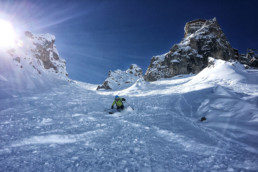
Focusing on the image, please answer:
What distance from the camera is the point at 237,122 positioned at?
5.05m

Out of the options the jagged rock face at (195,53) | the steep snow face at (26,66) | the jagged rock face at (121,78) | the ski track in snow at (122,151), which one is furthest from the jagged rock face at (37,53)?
the jagged rock face at (195,53)

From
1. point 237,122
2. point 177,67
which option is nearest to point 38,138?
point 237,122

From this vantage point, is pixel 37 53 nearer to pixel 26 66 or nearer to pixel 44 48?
pixel 44 48

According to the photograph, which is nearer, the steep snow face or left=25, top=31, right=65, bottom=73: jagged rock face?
the steep snow face

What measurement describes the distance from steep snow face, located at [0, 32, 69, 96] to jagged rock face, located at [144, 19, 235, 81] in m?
42.9

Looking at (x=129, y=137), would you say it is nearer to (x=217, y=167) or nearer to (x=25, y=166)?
(x=217, y=167)

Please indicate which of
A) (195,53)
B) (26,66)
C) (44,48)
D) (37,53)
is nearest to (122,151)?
(26,66)

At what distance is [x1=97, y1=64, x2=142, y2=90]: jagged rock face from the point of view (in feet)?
311

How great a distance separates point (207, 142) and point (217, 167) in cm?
130

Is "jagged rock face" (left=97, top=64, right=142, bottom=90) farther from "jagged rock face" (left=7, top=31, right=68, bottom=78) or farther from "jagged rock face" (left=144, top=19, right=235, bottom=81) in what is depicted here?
"jagged rock face" (left=7, top=31, right=68, bottom=78)

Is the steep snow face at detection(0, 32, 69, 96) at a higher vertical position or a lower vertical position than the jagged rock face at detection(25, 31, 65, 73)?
lower

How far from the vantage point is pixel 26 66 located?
27.8 metres

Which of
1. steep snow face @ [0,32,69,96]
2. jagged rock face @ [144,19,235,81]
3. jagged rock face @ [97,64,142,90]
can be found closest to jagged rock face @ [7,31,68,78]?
steep snow face @ [0,32,69,96]

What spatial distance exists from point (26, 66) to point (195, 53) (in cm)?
5795
